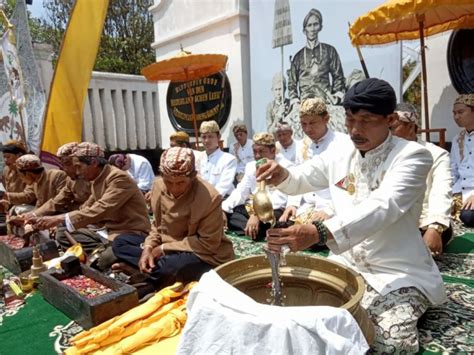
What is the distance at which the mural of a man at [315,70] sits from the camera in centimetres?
622

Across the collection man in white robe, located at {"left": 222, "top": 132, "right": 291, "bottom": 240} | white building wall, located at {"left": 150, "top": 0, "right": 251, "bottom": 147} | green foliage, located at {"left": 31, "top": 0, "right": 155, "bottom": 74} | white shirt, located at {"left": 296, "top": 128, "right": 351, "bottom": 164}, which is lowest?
man in white robe, located at {"left": 222, "top": 132, "right": 291, "bottom": 240}

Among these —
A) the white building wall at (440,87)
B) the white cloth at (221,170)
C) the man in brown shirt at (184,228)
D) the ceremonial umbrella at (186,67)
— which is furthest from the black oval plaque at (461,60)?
the man in brown shirt at (184,228)

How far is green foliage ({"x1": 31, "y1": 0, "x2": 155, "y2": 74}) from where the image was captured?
1700 centimetres

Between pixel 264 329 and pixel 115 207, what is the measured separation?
8.04 ft

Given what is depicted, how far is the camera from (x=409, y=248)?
7.03 ft

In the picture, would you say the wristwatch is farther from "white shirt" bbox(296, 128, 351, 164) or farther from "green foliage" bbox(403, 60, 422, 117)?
"green foliage" bbox(403, 60, 422, 117)

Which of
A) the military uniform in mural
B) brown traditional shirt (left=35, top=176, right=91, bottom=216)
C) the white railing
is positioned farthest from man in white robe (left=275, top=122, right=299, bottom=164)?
the white railing

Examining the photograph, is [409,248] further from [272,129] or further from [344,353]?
[272,129]

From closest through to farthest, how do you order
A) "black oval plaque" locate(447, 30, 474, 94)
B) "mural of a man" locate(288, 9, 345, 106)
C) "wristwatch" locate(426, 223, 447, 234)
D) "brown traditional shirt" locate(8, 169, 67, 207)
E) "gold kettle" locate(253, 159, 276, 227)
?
"gold kettle" locate(253, 159, 276, 227) < "wristwatch" locate(426, 223, 447, 234) < "brown traditional shirt" locate(8, 169, 67, 207) < "black oval plaque" locate(447, 30, 474, 94) < "mural of a man" locate(288, 9, 345, 106)

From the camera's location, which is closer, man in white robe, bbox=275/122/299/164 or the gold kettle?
the gold kettle

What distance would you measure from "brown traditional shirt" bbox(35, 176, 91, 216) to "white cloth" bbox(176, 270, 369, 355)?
126 inches

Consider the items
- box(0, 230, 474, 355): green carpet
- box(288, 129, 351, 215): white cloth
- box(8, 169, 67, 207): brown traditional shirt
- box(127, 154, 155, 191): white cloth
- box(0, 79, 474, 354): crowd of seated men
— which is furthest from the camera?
box(127, 154, 155, 191): white cloth

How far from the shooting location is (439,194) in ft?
10.4

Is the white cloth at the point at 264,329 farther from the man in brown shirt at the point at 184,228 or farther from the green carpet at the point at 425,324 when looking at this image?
the man in brown shirt at the point at 184,228
